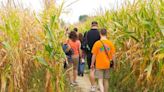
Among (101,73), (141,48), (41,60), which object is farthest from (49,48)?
(141,48)

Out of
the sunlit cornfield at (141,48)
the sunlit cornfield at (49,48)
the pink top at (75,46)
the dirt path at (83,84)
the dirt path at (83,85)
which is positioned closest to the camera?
the sunlit cornfield at (49,48)

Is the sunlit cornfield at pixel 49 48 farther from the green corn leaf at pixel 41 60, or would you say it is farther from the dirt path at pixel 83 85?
the dirt path at pixel 83 85

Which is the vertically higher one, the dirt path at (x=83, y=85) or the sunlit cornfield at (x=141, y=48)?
the sunlit cornfield at (x=141, y=48)

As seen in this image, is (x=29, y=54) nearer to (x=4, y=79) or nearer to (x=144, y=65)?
(x=4, y=79)

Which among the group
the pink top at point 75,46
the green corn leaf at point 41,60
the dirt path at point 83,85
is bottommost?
the dirt path at point 83,85

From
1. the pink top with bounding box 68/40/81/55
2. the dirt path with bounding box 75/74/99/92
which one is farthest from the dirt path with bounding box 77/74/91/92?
the pink top with bounding box 68/40/81/55

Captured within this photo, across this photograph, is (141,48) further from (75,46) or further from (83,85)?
(83,85)

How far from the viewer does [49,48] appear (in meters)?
6.43

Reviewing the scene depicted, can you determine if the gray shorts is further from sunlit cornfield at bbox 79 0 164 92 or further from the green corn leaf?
the green corn leaf

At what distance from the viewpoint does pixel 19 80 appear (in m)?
6.06

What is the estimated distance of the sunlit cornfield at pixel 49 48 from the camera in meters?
6.05

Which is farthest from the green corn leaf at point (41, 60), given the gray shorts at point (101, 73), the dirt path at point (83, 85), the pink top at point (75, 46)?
the dirt path at point (83, 85)

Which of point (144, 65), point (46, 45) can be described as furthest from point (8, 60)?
point (144, 65)

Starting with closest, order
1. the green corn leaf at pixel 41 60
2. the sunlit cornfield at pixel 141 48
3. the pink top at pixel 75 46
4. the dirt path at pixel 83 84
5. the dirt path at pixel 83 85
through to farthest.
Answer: the green corn leaf at pixel 41 60
the sunlit cornfield at pixel 141 48
the pink top at pixel 75 46
the dirt path at pixel 83 85
the dirt path at pixel 83 84
